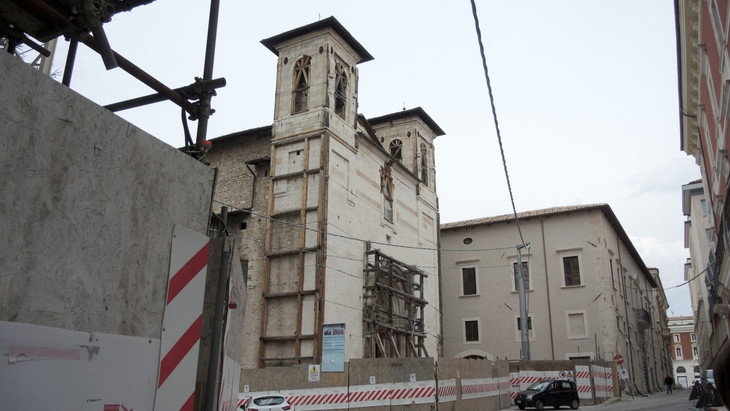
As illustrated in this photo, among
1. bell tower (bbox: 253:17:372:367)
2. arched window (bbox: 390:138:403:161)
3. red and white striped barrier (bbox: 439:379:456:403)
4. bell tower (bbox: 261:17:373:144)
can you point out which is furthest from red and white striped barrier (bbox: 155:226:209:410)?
arched window (bbox: 390:138:403:161)

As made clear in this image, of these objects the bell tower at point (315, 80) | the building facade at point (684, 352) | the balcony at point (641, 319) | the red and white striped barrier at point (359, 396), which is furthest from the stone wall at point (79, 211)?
the building facade at point (684, 352)

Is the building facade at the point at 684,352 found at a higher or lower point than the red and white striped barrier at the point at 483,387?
higher

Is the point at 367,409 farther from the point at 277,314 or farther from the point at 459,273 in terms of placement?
the point at 459,273

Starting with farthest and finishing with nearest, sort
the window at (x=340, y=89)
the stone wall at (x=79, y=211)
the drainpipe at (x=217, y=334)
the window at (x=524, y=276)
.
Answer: the window at (x=524, y=276), the window at (x=340, y=89), the drainpipe at (x=217, y=334), the stone wall at (x=79, y=211)

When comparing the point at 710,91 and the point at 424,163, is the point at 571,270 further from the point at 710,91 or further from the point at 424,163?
the point at 710,91

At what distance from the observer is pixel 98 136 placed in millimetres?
3074

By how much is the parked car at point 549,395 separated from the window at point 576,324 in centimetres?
996

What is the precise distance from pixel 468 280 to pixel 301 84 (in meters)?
21.2

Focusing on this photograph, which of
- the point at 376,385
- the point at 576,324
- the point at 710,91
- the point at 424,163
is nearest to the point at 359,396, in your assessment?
the point at 376,385

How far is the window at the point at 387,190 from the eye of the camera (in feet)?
96.5

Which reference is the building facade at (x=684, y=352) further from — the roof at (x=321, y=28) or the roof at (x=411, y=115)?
the roof at (x=321, y=28)

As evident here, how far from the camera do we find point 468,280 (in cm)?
4156

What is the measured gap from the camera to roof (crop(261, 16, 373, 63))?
26070mm

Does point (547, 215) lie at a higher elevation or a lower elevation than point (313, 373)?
higher
